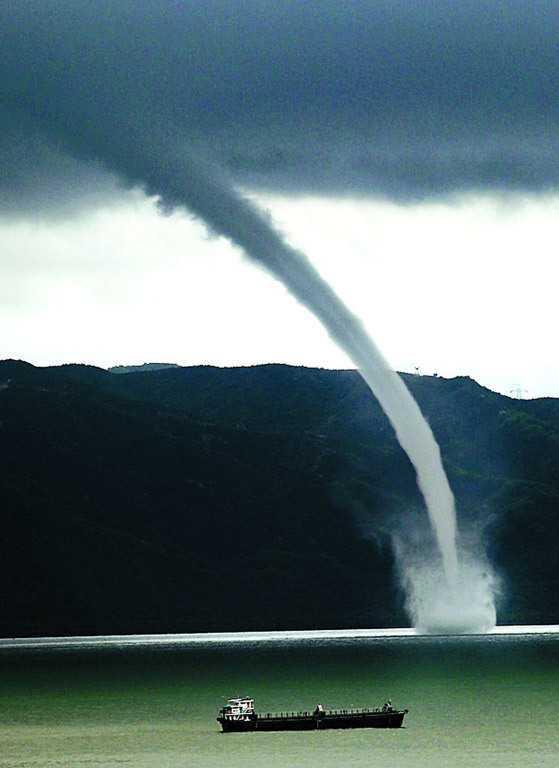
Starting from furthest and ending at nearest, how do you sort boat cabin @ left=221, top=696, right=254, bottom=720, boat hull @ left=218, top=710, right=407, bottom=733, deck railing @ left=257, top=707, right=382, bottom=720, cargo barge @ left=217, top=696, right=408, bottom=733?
deck railing @ left=257, top=707, right=382, bottom=720, boat cabin @ left=221, top=696, right=254, bottom=720, cargo barge @ left=217, top=696, right=408, bottom=733, boat hull @ left=218, top=710, right=407, bottom=733

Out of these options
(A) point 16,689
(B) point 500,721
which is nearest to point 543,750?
(B) point 500,721

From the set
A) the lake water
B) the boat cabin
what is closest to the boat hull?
the boat cabin

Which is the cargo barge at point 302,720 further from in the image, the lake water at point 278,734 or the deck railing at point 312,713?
the lake water at point 278,734

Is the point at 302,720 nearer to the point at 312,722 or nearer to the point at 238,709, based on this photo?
the point at 312,722

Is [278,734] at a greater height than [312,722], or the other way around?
[312,722]

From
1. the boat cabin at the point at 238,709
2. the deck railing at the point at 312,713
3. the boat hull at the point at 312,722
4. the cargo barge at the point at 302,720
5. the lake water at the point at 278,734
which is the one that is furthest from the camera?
the deck railing at the point at 312,713

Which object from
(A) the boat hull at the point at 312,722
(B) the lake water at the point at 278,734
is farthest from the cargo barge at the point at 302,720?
(B) the lake water at the point at 278,734

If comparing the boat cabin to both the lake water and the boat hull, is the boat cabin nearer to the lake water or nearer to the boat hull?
the boat hull

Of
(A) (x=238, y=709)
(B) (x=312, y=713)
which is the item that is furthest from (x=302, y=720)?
(A) (x=238, y=709)
